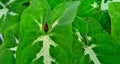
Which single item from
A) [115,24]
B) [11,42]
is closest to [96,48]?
[115,24]

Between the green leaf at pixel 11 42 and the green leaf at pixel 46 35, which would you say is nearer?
the green leaf at pixel 46 35

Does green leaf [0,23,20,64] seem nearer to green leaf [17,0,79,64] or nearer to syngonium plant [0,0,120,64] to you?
syngonium plant [0,0,120,64]

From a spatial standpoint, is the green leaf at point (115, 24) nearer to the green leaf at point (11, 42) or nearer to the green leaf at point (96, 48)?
the green leaf at point (96, 48)

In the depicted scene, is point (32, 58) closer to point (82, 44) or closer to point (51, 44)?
point (51, 44)

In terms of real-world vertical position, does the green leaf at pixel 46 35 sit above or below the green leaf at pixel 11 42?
above

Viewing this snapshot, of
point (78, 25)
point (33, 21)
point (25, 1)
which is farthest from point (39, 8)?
point (25, 1)

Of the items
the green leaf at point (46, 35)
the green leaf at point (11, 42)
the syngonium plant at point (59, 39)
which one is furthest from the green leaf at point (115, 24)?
the green leaf at point (11, 42)

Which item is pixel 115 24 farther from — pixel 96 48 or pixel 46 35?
pixel 46 35

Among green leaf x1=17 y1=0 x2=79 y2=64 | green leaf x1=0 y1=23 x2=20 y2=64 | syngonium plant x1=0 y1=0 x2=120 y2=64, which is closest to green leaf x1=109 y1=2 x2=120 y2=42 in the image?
syngonium plant x1=0 y1=0 x2=120 y2=64
